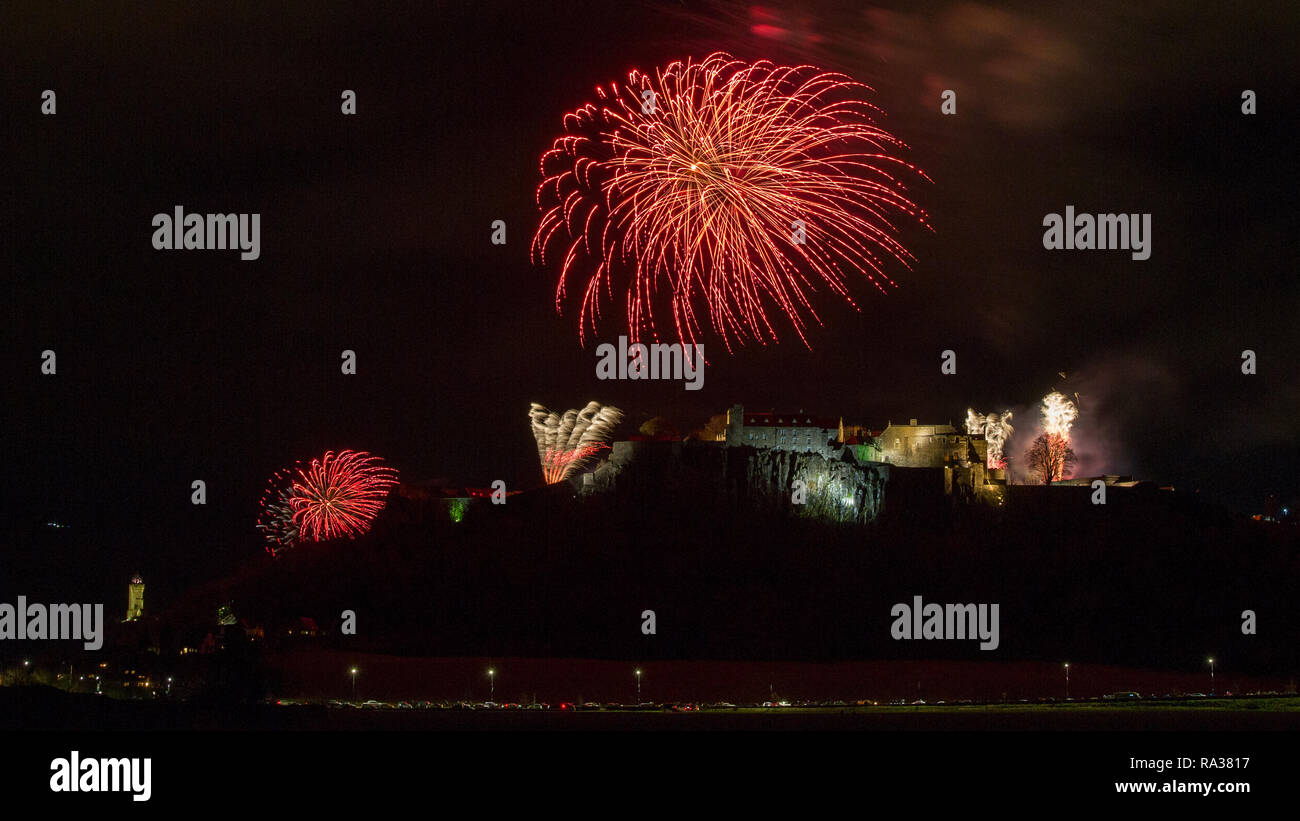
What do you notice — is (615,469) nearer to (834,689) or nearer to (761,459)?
(761,459)

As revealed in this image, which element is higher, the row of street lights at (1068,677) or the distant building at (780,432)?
the distant building at (780,432)

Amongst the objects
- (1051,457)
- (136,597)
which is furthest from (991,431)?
(136,597)

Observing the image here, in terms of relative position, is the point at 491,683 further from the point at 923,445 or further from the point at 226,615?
the point at 923,445

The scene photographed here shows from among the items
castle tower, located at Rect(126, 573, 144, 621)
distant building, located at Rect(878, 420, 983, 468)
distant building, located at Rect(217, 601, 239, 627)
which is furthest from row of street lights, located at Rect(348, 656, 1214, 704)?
castle tower, located at Rect(126, 573, 144, 621)

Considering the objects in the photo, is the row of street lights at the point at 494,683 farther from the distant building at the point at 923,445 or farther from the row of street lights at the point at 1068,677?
the distant building at the point at 923,445

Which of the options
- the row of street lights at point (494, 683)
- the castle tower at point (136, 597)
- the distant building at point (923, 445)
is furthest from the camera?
the castle tower at point (136, 597)

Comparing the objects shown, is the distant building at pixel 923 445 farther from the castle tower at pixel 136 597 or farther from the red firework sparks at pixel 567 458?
the castle tower at pixel 136 597

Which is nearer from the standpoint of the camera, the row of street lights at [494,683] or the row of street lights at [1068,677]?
the row of street lights at [494,683]

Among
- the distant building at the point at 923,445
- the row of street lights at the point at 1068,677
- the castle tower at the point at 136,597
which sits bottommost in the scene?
the row of street lights at the point at 1068,677

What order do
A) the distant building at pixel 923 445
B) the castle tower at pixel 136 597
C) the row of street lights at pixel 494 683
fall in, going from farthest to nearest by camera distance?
the castle tower at pixel 136 597, the distant building at pixel 923 445, the row of street lights at pixel 494 683

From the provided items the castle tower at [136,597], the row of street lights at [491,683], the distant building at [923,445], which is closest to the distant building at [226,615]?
the row of street lights at [491,683]
